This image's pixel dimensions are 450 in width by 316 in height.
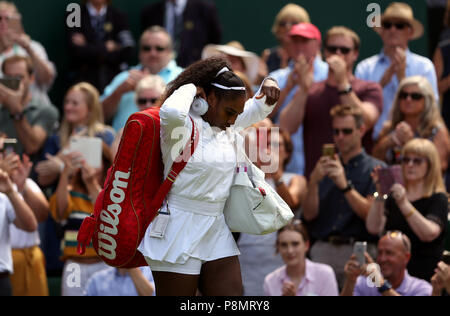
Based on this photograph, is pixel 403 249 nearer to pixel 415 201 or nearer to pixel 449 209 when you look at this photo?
pixel 415 201

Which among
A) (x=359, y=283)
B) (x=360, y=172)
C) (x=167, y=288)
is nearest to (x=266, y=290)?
(x=359, y=283)

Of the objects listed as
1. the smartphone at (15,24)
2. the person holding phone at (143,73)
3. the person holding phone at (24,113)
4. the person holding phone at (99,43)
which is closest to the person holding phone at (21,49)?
the smartphone at (15,24)

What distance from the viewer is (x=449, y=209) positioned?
22.2 feet

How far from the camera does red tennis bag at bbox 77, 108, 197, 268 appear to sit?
4.05 m

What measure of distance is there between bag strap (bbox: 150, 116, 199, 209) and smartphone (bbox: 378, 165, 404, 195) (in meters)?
2.51

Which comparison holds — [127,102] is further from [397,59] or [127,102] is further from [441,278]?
[441,278]

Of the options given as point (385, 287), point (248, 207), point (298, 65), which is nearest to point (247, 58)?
point (298, 65)

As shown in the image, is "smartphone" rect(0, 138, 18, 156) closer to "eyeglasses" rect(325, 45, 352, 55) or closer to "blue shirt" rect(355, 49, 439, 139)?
"eyeglasses" rect(325, 45, 352, 55)

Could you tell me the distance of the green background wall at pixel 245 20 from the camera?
30.2 feet

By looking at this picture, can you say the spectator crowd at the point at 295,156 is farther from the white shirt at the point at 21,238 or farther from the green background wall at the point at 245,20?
the green background wall at the point at 245,20

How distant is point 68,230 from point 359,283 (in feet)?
7.11

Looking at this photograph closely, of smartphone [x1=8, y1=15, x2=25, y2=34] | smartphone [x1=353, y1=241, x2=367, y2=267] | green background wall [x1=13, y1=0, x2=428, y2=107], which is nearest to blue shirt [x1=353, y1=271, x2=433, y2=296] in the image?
smartphone [x1=353, y1=241, x2=367, y2=267]

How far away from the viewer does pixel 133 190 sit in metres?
4.06

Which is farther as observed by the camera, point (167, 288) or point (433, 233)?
point (433, 233)
